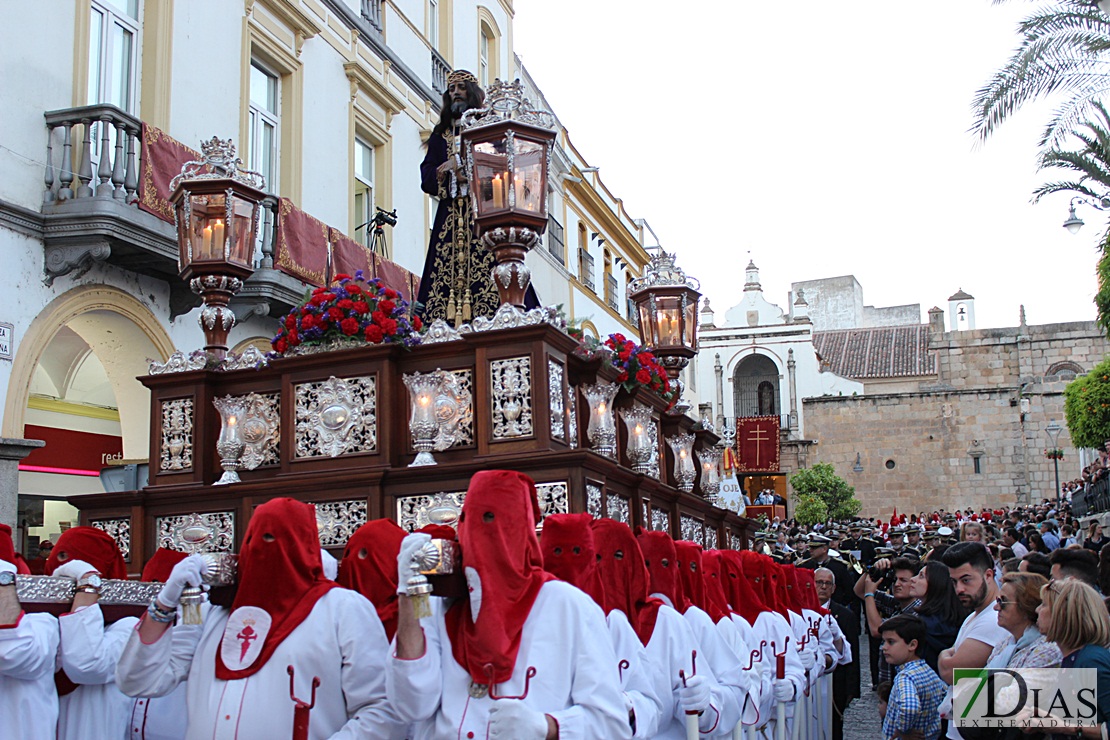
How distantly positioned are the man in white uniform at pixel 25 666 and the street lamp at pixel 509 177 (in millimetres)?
3673

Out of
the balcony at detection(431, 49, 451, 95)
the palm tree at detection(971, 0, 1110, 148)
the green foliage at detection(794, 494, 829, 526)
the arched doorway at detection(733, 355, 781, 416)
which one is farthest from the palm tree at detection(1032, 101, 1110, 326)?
the arched doorway at detection(733, 355, 781, 416)

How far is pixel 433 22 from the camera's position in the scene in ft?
66.5

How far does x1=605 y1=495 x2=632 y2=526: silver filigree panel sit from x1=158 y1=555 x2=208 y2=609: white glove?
3.64m

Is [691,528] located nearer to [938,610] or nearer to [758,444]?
[938,610]

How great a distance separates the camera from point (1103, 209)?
1731 cm

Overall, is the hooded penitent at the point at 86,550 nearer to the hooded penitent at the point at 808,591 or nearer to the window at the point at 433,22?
the hooded penitent at the point at 808,591

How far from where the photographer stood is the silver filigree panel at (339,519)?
22.6 ft

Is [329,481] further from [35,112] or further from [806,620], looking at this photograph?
[35,112]

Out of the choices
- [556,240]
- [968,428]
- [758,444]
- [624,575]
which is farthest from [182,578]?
[968,428]

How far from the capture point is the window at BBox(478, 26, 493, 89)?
22016 mm

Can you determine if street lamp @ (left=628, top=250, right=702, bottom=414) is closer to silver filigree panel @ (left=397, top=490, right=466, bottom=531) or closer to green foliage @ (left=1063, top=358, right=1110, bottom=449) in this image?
silver filigree panel @ (left=397, top=490, right=466, bottom=531)

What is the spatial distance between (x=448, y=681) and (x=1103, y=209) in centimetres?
1642

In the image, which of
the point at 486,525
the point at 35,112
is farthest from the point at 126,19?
the point at 486,525

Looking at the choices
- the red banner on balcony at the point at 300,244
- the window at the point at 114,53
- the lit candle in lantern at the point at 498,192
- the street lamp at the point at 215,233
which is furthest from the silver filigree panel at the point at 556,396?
the red banner on balcony at the point at 300,244
